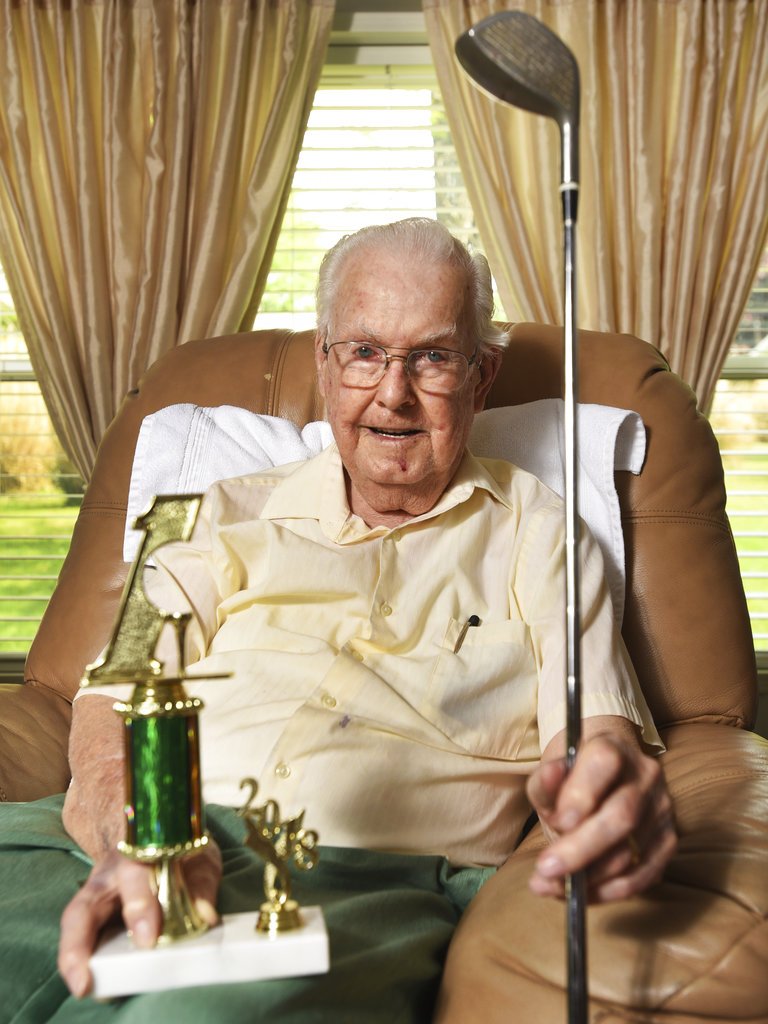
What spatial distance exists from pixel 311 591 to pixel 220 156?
5.90 feet

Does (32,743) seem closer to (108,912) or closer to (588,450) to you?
(108,912)

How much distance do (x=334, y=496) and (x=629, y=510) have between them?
1.76 feet

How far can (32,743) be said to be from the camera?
1.65 metres

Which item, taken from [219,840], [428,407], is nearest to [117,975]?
[219,840]

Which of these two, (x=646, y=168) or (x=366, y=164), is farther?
(x=366, y=164)

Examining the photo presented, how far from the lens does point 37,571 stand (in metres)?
3.26

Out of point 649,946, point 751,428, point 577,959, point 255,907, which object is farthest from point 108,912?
point 751,428

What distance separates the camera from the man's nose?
1.51 metres

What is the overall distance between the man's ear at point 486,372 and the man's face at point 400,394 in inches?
4.3

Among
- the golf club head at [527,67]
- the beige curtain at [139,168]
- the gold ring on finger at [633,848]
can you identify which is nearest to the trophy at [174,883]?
the gold ring on finger at [633,848]

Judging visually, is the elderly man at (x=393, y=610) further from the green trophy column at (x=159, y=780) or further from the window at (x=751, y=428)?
the window at (x=751, y=428)

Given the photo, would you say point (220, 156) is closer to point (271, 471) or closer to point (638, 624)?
point (271, 471)

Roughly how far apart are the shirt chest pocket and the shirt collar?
0.63 ft

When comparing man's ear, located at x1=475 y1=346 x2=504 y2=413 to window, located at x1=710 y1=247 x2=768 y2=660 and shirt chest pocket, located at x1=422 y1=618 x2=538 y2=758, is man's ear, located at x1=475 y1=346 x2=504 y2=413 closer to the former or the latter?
shirt chest pocket, located at x1=422 y1=618 x2=538 y2=758
